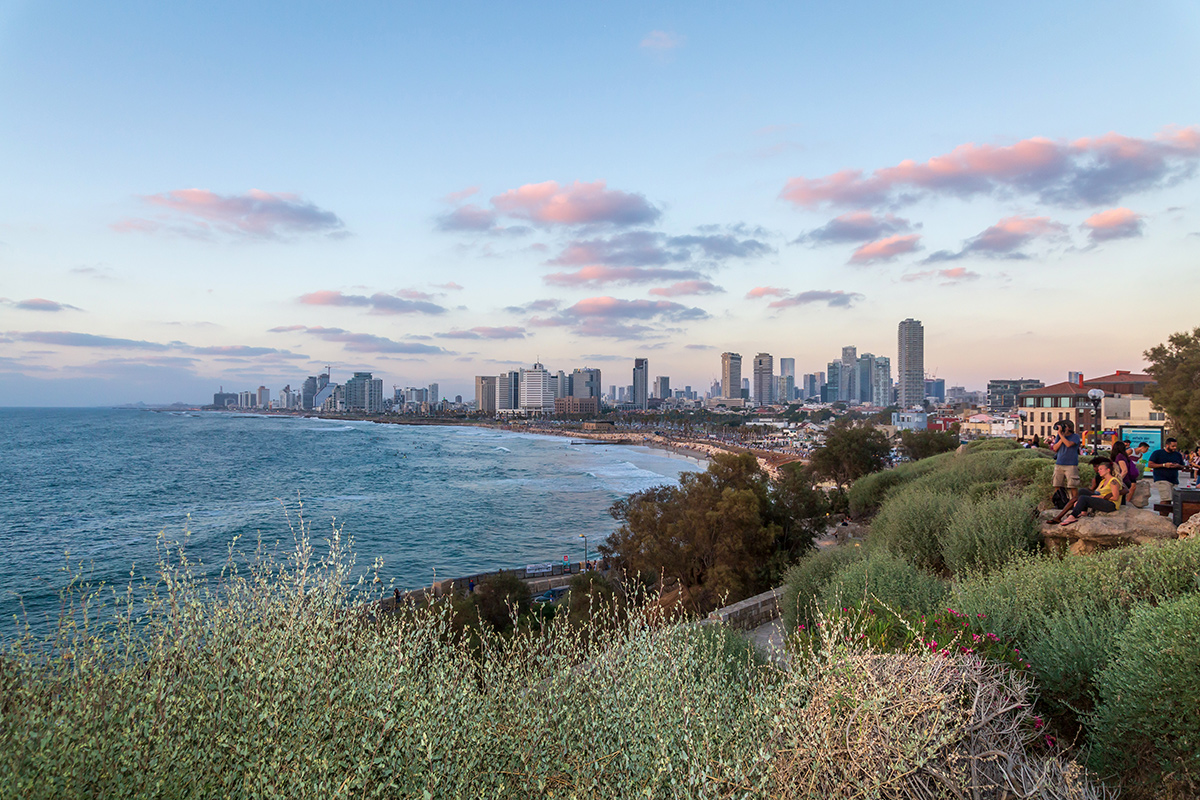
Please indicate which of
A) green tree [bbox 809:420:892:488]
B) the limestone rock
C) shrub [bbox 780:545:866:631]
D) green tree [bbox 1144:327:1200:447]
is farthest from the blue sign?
green tree [bbox 809:420:892:488]

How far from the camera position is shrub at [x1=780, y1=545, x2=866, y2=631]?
28.1 feet

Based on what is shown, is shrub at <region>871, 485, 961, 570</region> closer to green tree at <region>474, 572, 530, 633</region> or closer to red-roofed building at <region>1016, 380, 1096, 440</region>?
green tree at <region>474, 572, 530, 633</region>

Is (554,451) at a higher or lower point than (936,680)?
lower

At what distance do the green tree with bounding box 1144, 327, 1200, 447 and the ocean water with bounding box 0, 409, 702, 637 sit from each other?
2654 cm

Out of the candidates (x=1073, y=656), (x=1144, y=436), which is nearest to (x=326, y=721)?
(x=1073, y=656)

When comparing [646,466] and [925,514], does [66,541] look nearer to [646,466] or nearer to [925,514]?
[925,514]

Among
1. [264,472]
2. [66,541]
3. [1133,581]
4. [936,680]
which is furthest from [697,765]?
[264,472]

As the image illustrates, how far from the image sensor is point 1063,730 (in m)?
4.53

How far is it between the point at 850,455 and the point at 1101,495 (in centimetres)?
2937

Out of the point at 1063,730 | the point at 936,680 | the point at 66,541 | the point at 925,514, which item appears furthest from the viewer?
the point at 66,541

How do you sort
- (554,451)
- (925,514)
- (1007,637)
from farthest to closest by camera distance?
(554,451) → (925,514) → (1007,637)

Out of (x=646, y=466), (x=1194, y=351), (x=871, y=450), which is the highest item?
(x=1194, y=351)

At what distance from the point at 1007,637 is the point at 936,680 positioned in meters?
2.15

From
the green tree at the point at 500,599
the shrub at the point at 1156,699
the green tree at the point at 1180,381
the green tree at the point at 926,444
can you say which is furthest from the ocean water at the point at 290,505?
the green tree at the point at 1180,381
